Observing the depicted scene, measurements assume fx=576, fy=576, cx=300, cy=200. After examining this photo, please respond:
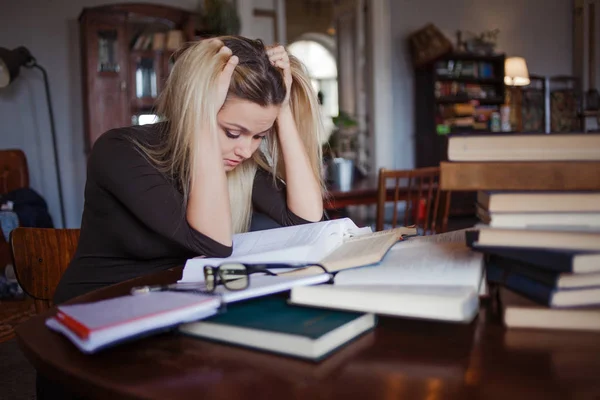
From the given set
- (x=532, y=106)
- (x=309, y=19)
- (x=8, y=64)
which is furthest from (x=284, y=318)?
(x=309, y=19)

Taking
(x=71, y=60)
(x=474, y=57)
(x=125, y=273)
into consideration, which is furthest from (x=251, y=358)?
(x=474, y=57)

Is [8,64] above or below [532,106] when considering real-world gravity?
above

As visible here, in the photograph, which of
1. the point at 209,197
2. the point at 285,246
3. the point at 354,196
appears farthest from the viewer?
the point at 354,196

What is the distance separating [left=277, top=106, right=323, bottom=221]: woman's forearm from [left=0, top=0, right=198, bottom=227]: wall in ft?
14.0

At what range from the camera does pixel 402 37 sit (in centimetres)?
758

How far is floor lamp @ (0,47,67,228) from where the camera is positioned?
174 inches

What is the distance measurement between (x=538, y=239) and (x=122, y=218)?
2.84 feet

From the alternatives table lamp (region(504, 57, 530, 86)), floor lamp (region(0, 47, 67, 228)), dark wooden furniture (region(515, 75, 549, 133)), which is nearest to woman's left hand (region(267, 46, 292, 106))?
floor lamp (region(0, 47, 67, 228))

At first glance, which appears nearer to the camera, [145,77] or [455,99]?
[145,77]

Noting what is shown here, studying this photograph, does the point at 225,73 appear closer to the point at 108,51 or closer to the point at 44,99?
the point at 108,51

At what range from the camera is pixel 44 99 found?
5.16m

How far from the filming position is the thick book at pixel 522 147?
711mm

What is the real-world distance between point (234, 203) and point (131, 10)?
13.1ft

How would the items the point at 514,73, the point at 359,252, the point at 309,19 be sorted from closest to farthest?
the point at 359,252, the point at 514,73, the point at 309,19
